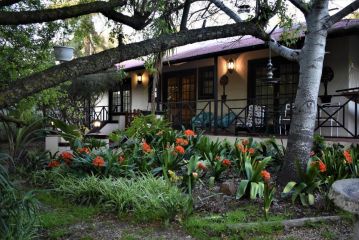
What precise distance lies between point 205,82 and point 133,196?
11.0 meters

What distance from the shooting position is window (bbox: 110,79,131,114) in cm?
2022

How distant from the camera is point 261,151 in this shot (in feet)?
26.2

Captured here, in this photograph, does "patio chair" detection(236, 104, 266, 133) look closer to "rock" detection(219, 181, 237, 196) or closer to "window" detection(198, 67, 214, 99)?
"window" detection(198, 67, 214, 99)

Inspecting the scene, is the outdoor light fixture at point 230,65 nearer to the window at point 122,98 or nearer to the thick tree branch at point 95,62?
the window at point 122,98

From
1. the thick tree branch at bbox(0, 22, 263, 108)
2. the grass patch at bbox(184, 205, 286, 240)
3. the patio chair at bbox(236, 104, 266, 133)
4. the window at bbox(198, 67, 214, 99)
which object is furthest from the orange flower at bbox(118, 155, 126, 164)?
the window at bbox(198, 67, 214, 99)

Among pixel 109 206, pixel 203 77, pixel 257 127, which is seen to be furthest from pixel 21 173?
pixel 203 77

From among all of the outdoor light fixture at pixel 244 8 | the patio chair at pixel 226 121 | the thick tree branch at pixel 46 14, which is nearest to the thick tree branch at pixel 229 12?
the outdoor light fixture at pixel 244 8

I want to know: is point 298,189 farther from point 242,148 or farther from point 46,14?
point 46,14

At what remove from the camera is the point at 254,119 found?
457 inches

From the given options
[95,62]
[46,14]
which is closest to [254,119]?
[95,62]

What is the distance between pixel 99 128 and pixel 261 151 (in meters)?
9.53

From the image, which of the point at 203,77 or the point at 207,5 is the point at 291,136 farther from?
the point at 203,77

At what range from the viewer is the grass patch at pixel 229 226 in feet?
14.7

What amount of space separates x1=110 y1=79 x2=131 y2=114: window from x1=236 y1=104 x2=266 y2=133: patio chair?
8612 mm
